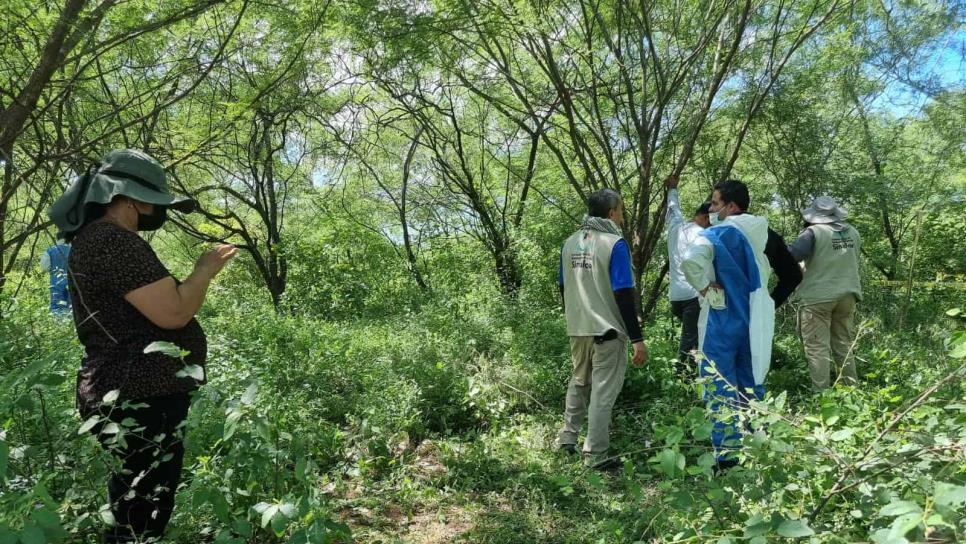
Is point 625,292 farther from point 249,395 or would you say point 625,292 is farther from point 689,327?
point 249,395

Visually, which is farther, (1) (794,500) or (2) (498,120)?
(2) (498,120)

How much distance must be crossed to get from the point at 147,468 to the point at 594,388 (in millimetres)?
2771

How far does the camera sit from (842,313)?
5238 mm

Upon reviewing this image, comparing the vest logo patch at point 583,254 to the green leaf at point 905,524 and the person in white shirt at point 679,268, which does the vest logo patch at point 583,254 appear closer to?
the person in white shirt at point 679,268

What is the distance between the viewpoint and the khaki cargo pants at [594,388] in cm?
395

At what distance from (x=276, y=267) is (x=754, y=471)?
1101cm

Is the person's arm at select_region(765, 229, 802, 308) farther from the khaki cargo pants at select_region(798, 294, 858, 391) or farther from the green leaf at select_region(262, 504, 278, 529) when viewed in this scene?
the green leaf at select_region(262, 504, 278, 529)

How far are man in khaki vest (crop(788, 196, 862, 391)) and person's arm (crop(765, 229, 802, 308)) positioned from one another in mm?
1368

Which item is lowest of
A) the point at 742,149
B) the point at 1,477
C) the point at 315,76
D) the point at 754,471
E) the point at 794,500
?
the point at 794,500

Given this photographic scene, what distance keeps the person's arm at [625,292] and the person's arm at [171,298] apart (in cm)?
261

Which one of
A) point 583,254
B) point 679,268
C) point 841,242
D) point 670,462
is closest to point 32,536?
point 670,462

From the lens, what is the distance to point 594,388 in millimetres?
4012

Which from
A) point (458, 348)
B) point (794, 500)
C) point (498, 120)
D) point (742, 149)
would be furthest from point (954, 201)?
point (794, 500)

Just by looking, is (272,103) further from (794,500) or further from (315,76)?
(794,500)
